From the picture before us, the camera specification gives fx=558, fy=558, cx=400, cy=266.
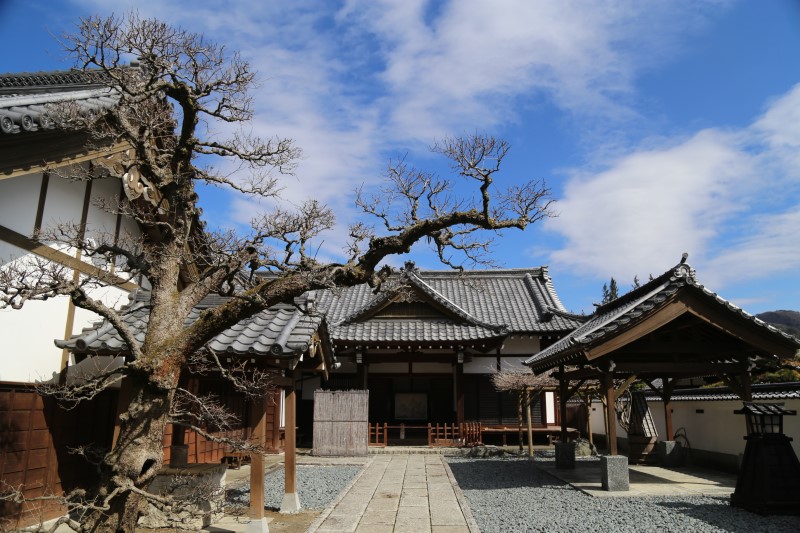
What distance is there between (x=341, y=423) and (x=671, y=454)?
9.32 m

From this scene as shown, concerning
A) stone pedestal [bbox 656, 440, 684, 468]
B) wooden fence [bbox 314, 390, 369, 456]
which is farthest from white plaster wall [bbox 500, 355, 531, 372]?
stone pedestal [bbox 656, 440, 684, 468]

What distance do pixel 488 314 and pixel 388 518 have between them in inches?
620

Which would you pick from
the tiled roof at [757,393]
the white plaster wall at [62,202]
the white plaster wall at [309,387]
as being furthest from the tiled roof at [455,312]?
the tiled roof at [757,393]

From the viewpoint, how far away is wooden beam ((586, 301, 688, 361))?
10531mm

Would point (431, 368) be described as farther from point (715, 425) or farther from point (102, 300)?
point (102, 300)

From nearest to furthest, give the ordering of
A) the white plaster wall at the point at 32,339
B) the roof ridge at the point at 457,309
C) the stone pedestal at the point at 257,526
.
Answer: the white plaster wall at the point at 32,339
the stone pedestal at the point at 257,526
the roof ridge at the point at 457,309

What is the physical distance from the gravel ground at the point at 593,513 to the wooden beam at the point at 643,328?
2599 millimetres

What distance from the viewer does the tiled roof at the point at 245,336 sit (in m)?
7.46

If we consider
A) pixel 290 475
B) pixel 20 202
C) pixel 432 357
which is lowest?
pixel 290 475

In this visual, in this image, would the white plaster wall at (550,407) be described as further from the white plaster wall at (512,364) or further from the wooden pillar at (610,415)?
the wooden pillar at (610,415)

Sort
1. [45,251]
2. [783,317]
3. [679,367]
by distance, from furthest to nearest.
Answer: [783,317], [679,367], [45,251]

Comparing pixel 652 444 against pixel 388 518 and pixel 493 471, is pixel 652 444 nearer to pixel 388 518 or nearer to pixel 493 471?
pixel 493 471

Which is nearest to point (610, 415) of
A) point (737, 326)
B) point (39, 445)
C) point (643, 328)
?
point (643, 328)

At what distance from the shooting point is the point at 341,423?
17422 mm
